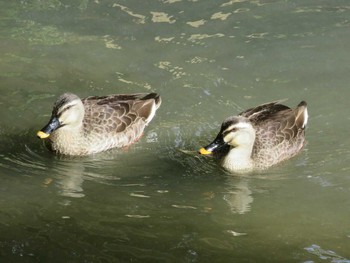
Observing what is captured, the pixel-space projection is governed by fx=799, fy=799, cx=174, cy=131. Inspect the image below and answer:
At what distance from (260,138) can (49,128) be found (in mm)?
2882

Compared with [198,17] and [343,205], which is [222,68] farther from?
[343,205]

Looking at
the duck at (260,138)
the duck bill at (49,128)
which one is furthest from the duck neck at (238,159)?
the duck bill at (49,128)

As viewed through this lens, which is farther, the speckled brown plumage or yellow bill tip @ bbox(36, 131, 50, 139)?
the speckled brown plumage

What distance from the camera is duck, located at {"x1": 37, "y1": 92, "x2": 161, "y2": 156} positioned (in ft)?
35.4

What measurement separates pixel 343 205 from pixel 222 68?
4.52 meters

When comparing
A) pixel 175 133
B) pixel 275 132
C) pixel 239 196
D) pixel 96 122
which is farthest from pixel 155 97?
pixel 239 196

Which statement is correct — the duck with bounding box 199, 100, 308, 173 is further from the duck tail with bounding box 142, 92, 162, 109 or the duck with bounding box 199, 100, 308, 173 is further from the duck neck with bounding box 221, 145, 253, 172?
the duck tail with bounding box 142, 92, 162, 109

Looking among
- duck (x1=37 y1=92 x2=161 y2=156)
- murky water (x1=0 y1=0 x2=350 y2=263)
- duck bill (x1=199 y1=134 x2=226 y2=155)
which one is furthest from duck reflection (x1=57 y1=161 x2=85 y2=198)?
duck bill (x1=199 y1=134 x2=226 y2=155)

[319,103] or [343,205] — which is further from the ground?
[319,103]

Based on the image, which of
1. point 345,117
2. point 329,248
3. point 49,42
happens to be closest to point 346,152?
point 345,117

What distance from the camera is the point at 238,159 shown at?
10672 mm

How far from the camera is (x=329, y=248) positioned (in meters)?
8.54

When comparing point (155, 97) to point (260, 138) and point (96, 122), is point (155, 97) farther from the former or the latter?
point (260, 138)

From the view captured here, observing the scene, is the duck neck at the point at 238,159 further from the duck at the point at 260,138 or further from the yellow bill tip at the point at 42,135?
the yellow bill tip at the point at 42,135
